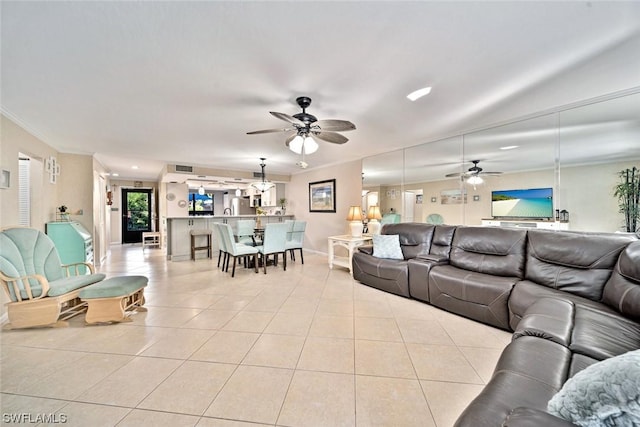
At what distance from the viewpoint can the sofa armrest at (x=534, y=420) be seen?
67 centimetres

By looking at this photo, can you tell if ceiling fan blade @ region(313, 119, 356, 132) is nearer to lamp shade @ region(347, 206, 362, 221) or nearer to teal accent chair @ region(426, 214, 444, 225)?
teal accent chair @ region(426, 214, 444, 225)

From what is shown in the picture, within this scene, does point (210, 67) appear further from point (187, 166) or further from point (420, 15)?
point (187, 166)

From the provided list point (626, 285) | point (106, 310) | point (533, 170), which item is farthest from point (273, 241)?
point (626, 285)

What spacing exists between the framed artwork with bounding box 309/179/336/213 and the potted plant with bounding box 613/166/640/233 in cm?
451

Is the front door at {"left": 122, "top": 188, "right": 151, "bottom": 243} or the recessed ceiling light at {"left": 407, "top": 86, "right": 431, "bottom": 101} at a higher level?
the recessed ceiling light at {"left": 407, "top": 86, "right": 431, "bottom": 101}

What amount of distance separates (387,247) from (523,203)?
1.82m

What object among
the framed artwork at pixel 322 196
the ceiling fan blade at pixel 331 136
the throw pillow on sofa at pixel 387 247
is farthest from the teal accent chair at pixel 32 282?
the framed artwork at pixel 322 196

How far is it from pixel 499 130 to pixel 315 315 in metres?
3.35

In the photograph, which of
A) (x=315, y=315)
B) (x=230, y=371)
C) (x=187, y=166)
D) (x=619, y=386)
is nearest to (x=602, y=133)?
(x=619, y=386)

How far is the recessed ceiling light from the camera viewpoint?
2.33 meters

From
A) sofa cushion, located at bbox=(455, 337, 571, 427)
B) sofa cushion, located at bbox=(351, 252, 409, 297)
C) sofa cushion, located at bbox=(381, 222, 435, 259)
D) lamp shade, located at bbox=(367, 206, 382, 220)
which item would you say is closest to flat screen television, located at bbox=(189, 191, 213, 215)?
lamp shade, located at bbox=(367, 206, 382, 220)

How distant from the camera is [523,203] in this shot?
312 centimetres

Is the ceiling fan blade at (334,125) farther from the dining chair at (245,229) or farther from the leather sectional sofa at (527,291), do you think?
the dining chair at (245,229)

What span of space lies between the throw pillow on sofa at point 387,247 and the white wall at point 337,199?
5.13ft
